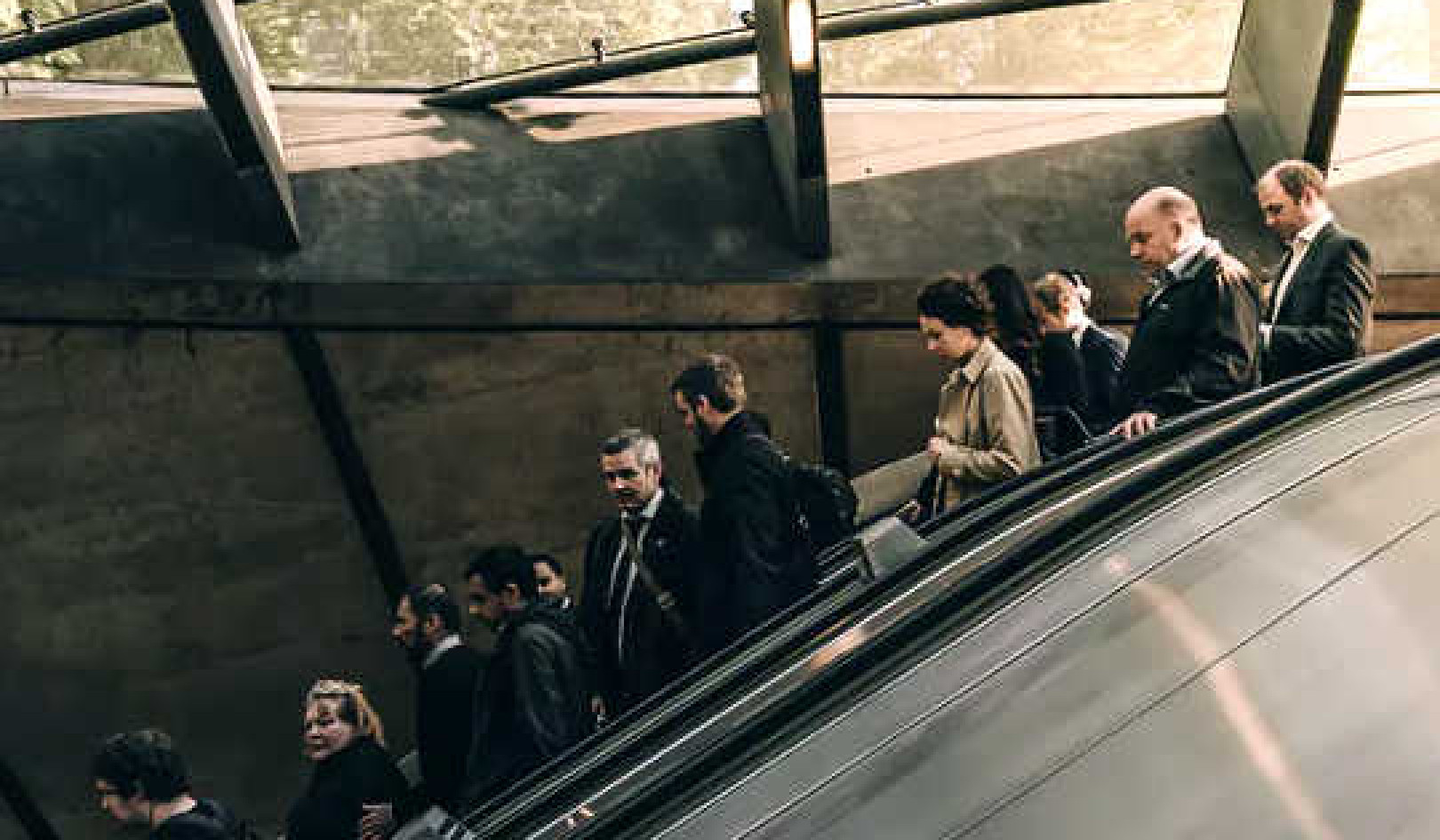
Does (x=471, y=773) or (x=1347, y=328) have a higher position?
(x=1347, y=328)

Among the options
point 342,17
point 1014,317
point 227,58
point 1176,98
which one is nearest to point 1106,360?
point 1014,317

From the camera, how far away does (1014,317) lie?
468 centimetres

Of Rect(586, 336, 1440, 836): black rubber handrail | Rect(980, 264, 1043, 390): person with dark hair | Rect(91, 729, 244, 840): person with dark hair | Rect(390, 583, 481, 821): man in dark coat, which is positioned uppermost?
Rect(586, 336, 1440, 836): black rubber handrail

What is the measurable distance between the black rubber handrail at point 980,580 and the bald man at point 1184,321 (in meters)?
1.42

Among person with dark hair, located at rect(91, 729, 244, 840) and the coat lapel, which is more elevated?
the coat lapel

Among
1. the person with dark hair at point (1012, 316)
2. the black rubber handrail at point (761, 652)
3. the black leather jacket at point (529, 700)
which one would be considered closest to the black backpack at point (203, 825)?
the black leather jacket at point (529, 700)

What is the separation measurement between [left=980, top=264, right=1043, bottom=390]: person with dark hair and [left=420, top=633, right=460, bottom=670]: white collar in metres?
2.20

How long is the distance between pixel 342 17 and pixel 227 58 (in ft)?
4.04

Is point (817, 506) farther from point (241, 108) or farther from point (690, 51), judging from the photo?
point (690, 51)

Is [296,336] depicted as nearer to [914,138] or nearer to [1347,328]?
[914,138]

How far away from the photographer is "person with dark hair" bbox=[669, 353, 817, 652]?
14.3ft

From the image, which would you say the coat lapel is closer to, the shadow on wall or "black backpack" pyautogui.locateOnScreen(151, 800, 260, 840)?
the shadow on wall

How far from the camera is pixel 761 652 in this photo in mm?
3400

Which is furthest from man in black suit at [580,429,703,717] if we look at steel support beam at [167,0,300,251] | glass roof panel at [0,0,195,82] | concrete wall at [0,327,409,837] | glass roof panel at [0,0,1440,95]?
glass roof panel at [0,0,195,82]
